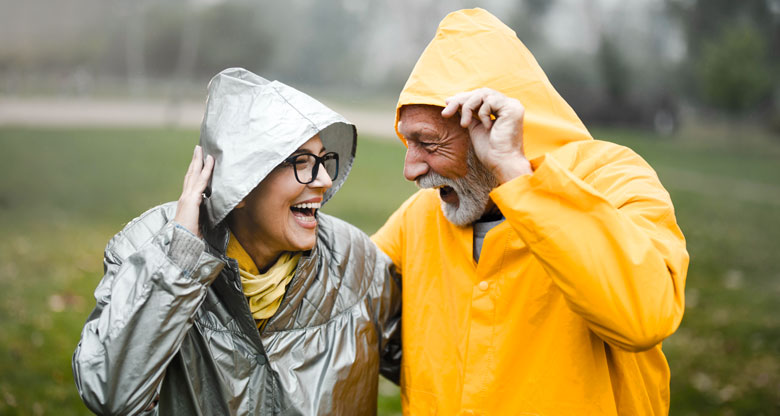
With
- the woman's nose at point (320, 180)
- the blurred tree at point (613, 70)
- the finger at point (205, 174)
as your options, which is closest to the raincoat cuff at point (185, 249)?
the finger at point (205, 174)

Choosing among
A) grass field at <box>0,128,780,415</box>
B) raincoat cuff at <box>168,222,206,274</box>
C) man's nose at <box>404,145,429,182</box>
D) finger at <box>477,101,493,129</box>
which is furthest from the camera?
grass field at <box>0,128,780,415</box>

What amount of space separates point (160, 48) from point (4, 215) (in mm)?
14318

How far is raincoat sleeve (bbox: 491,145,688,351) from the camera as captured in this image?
1.85 meters

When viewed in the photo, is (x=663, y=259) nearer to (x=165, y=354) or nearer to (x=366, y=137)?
(x=165, y=354)

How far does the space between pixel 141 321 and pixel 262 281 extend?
→ 53 cm

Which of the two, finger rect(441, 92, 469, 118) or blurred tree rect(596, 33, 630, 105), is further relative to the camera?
blurred tree rect(596, 33, 630, 105)

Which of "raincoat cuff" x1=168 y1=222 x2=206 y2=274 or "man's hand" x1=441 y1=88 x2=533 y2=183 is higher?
"man's hand" x1=441 y1=88 x2=533 y2=183

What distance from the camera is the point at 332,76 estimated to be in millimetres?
29516

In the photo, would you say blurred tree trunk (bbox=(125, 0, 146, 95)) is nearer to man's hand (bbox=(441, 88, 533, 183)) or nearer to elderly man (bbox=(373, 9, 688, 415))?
elderly man (bbox=(373, 9, 688, 415))

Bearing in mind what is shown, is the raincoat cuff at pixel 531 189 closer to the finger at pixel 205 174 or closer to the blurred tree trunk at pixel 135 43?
the finger at pixel 205 174

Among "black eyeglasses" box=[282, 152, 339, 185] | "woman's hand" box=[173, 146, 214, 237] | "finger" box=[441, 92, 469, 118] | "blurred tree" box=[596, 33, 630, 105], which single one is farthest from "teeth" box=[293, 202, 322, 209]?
"blurred tree" box=[596, 33, 630, 105]

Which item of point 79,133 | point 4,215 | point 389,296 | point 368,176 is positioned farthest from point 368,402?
point 79,133

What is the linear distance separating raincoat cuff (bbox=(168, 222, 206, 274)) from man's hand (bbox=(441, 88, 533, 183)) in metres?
0.99

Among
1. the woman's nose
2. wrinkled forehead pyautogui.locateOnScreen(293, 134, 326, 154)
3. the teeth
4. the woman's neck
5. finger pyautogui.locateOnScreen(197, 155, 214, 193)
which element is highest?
wrinkled forehead pyautogui.locateOnScreen(293, 134, 326, 154)
